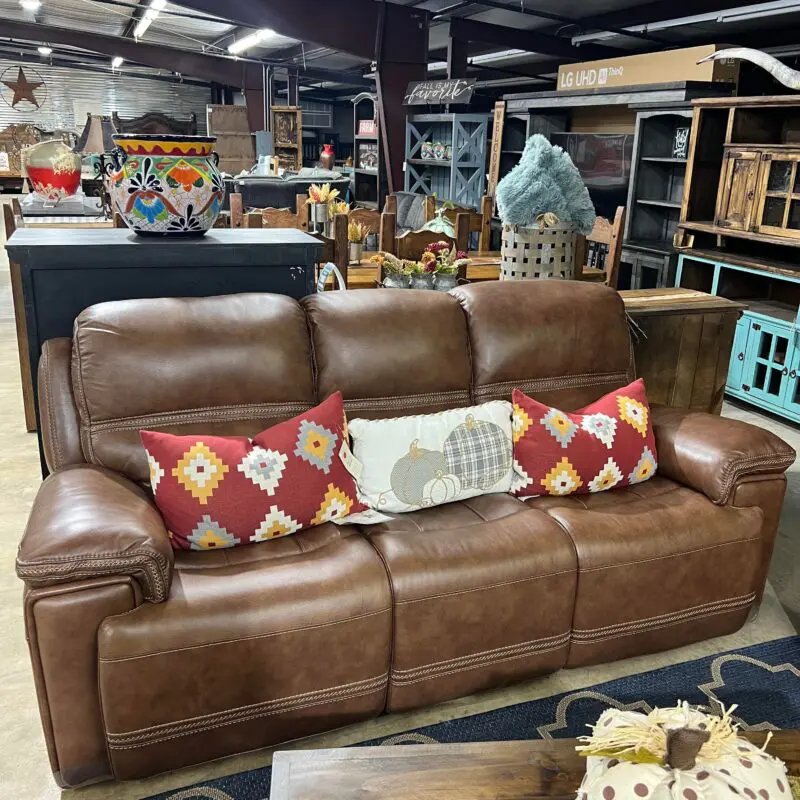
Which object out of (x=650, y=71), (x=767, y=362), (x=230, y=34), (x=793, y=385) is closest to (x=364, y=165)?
(x=230, y=34)

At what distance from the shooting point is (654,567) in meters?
2.06

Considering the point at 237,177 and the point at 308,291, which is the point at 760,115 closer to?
the point at 308,291

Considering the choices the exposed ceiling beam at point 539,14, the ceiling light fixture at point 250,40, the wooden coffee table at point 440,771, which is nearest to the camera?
the wooden coffee table at point 440,771

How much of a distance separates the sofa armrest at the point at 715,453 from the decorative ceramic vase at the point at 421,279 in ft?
3.50

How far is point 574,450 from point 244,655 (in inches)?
42.5

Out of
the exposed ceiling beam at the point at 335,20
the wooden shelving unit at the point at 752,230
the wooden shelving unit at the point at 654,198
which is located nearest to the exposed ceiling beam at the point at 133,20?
the exposed ceiling beam at the point at 335,20

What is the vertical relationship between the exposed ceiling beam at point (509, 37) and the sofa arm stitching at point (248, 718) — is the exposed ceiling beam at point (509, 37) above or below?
above

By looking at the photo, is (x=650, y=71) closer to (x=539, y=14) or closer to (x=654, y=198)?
(x=654, y=198)

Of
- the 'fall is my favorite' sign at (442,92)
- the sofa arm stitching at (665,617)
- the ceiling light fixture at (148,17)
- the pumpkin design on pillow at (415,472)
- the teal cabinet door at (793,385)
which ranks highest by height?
the ceiling light fixture at (148,17)

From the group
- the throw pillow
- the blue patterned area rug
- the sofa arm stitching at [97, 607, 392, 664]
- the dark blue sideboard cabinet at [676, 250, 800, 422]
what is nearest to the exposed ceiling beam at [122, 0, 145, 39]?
the dark blue sideboard cabinet at [676, 250, 800, 422]

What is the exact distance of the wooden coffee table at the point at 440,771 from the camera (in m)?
1.25

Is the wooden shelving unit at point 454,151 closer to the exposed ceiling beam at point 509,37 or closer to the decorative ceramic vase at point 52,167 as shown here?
the exposed ceiling beam at point 509,37

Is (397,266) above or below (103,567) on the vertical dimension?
above

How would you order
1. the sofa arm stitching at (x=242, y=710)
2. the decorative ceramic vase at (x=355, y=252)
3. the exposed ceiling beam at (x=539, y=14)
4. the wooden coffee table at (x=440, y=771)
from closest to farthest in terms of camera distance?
the wooden coffee table at (x=440, y=771), the sofa arm stitching at (x=242, y=710), the decorative ceramic vase at (x=355, y=252), the exposed ceiling beam at (x=539, y=14)
